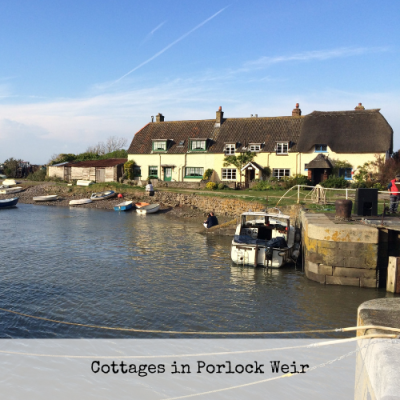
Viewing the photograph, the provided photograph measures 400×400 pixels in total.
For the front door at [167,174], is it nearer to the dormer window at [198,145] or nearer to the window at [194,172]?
the window at [194,172]

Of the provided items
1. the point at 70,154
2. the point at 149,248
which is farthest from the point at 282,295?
the point at 70,154

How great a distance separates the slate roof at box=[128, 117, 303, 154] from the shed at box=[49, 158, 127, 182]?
2.94 meters

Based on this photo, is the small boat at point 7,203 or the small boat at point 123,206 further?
the small boat at point 7,203

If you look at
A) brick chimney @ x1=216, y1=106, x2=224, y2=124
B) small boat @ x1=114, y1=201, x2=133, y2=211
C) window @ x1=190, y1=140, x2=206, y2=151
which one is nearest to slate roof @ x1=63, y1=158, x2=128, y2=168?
window @ x1=190, y1=140, x2=206, y2=151

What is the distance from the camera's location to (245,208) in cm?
3189

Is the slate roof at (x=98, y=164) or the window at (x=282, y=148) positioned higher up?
the window at (x=282, y=148)

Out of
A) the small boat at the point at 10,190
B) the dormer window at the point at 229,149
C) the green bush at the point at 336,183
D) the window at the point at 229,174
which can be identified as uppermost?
the dormer window at the point at 229,149

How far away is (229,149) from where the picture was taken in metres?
44.2

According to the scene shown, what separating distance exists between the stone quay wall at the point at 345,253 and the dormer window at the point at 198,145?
3196 centimetres

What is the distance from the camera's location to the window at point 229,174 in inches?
1726

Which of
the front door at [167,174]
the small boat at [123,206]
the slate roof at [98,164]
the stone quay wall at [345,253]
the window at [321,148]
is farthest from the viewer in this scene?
the slate roof at [98,164]

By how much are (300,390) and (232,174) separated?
3663 cm

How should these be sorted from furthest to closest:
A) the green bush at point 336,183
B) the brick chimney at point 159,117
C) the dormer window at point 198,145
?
1. the brick chimney at point 159,117
2. the dormer window at point 198,145
3. the green bush at point 336,183

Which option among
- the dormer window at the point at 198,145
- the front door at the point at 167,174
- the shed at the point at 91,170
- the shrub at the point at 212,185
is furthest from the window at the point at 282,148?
the shed at the point at 91,170
